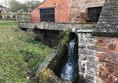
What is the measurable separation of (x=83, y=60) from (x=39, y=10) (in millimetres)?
11909

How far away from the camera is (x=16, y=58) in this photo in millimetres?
10180

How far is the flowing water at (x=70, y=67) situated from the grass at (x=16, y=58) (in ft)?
5.47

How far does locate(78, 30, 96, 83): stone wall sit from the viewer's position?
7.38 m

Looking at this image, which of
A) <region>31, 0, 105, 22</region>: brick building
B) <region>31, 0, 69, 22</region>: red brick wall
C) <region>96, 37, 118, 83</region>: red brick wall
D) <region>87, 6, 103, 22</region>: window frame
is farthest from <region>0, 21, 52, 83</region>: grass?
<region>87, 6, 103, 22</region>: window frame

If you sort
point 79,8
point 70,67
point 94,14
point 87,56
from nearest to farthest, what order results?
Answer: point 87,56 → point 70,67 → point 94,14 → point 79,8

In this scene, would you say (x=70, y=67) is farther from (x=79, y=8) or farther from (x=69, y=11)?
(x=69, y=11)

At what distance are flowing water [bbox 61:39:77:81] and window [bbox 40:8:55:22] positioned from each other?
7.28 metres

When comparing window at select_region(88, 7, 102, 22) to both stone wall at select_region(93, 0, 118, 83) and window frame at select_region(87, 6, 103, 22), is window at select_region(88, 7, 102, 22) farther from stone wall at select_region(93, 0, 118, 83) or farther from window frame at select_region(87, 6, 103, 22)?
stone wall at select_region(93, 0, 118, 83)

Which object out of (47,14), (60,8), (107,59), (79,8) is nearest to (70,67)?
(107,59)

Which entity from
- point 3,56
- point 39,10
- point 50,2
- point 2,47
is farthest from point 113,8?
point 39,10

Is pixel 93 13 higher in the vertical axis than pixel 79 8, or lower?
lower

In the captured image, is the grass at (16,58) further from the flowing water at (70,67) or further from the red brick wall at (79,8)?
the red brick wall at (79,8)

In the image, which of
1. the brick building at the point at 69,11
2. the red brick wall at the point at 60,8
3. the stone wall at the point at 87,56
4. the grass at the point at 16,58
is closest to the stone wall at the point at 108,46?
the stone wall at the point at 87,56

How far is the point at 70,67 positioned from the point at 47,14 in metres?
9.24
